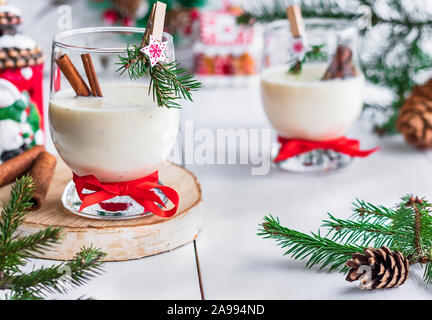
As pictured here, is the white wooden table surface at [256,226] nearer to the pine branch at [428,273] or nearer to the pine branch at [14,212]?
the pine branch at [428,273]

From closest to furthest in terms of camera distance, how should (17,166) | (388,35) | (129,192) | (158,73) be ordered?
(158,73), (129,192), (17,166), (388,35)

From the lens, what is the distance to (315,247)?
32.9 inches

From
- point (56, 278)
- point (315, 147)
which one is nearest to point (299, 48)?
point (315, 147)

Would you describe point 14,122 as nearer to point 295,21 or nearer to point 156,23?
point 156,23

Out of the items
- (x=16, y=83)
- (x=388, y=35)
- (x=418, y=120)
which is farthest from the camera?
(x=388, y=35)

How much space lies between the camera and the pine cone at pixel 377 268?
77 centimetres

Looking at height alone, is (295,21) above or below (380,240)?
above

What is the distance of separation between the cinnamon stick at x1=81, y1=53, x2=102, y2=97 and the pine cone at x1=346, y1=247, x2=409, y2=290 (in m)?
0.44

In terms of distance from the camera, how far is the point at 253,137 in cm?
142

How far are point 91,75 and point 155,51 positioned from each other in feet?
0.38

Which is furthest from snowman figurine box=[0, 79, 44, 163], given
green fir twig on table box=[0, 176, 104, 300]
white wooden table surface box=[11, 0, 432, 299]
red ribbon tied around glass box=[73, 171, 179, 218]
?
green fir twig on table box=[0, 176, 104, 300]

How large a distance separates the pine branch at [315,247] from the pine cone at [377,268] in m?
0.03

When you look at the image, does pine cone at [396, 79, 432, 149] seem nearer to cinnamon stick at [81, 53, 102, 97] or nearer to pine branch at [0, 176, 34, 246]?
cinnamon stick at [81, 53, 102, 97]
